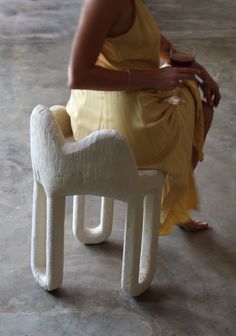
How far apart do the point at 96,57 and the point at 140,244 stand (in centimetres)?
64

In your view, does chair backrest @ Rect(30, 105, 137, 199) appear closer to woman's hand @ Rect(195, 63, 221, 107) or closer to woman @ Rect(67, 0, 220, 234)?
woman @ Rect(67, 0, 220, 234)

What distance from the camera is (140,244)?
2.19m

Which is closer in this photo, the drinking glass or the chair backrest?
the chair backrest

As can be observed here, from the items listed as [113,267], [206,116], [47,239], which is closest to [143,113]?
[206,116]

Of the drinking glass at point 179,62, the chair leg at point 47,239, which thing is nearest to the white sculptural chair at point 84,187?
the chair leg at point 47,239

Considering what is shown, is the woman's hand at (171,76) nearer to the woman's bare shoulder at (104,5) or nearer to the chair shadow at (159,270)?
the woman's bare shoulder at (104,5)

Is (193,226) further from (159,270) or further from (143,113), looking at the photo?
(143,113)

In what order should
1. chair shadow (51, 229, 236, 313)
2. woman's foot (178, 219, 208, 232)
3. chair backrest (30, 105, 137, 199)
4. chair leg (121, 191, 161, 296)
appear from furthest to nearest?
woman's foot (178, 219, 208, 232)
chair shadow (51, 229, 236, 313)
chair leg (121, 191, 161, 296)
chair backrest (30, 105, 137, 199)

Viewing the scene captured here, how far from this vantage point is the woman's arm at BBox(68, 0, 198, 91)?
1871 millimetres

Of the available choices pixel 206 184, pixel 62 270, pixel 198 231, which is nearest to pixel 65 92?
pixel 206 184

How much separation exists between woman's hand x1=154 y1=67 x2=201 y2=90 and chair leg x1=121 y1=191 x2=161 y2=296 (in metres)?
0.34

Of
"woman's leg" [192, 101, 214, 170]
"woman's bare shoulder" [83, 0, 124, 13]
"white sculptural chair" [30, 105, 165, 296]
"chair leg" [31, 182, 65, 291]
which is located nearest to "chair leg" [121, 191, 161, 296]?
"white sculptural chair" [30, 105, 165, 296]

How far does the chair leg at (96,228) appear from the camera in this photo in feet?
8.20

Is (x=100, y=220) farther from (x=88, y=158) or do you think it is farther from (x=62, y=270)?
(x=88, y=158)
